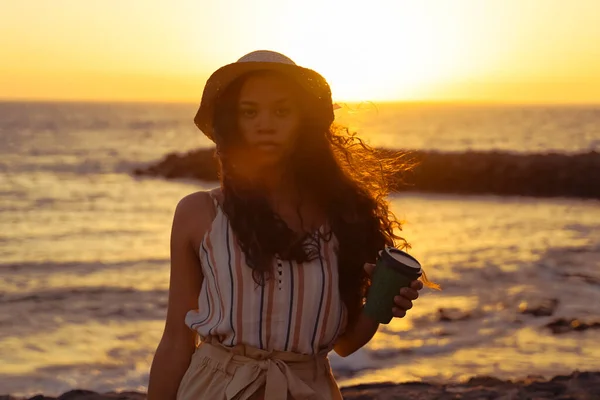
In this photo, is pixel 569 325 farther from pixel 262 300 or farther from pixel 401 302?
pixel 262 300

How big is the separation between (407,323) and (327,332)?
299 inches

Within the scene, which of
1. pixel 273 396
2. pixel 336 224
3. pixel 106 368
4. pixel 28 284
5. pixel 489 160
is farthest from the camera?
pixel 489 160

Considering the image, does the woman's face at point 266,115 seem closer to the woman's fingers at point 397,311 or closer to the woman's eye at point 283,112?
the woman's eye at point 283,112

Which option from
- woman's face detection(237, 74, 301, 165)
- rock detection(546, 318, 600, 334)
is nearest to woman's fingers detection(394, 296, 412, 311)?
woman's face detection(237, 74, 301, 165)

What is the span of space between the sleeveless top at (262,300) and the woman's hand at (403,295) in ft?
0.40

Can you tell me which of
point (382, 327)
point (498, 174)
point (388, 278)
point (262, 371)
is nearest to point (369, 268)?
point (388, 278)

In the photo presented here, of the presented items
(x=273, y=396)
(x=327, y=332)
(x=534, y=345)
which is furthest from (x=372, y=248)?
(x=534, y=345)

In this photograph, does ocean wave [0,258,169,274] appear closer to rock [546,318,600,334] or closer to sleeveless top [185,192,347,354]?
rock [546,318,600,334]

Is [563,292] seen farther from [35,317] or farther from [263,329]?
[263,329]

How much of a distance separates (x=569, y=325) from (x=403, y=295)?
25.5 feet

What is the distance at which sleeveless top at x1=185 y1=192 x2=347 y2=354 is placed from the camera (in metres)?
2.52

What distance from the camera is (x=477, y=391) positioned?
6703 mm

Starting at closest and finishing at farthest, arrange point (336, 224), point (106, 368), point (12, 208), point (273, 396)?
1. point (273, 396)
2. point (336, 224)
3. point (106, 368)
4. point (12, 208)

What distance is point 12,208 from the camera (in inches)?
908
